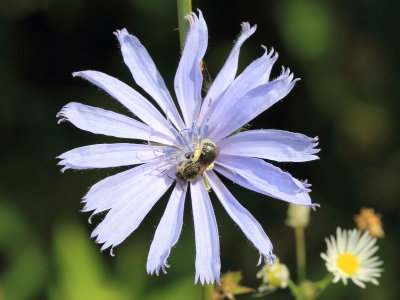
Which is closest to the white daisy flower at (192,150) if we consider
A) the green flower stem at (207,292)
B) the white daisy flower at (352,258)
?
the green flower stem at (207,292)

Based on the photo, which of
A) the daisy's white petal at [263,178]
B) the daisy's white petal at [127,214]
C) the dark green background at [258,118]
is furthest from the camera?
the dark green background at [258,118]

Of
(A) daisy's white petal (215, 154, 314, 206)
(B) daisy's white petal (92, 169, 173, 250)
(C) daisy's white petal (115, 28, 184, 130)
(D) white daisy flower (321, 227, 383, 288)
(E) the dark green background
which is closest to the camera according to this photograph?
(A) daisy's white petal (215, 154, 314, 206)

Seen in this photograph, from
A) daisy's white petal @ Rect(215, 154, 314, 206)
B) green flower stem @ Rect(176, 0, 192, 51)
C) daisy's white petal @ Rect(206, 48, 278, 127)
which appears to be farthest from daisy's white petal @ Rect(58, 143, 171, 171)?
green flower stem @ Rect(176, 0, 192, 51)

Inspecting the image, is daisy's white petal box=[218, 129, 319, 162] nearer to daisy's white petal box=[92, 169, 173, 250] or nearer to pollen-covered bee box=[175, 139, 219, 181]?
pollen-covered bee box=[175, 139, 219, 181]

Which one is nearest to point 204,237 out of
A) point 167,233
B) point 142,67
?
point 167,233

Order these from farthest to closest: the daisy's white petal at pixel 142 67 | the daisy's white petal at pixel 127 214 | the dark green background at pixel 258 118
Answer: the dark green background at pixel 258 118, the daisy's white petal at pixel 142 67, the daisy's white petal at pixel 127 214

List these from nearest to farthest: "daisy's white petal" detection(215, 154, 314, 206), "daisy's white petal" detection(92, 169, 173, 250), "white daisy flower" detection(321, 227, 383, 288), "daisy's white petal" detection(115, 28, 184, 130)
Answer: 1. "daisy's white petal" detection(215, 154, 314, 206)
2. "daisy's white petal" detection(92, 169, 173, 250)
3. "daisy's white petal" detection(115, 28, 184, 130)
4. "white daisy flower" detection(321, 227, 383, 288)

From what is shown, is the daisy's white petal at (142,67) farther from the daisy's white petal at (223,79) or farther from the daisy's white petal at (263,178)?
the daisy's white petal at (263,178)
